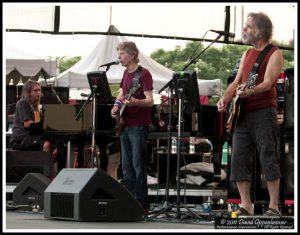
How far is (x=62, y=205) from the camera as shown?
782cm

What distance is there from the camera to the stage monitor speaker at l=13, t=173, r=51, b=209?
989cm

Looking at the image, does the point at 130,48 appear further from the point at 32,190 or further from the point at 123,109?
the point at 32,190

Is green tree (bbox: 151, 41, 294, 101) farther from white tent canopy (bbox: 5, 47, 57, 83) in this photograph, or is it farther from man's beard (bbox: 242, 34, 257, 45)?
man's beard (bbox: 242, 34, 257, 45)

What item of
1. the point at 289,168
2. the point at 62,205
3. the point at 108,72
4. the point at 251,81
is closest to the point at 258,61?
the point at 251,81

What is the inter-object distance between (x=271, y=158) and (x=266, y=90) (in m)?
0.62

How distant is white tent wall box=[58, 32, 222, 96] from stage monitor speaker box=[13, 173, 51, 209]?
714 cm

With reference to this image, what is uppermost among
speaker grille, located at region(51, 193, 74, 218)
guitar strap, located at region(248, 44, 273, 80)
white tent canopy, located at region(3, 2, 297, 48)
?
white tent canopy, located at region(3, 2, 297, 48)

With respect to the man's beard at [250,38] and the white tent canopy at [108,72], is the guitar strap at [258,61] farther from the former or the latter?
the white tent canopy at [108,72]

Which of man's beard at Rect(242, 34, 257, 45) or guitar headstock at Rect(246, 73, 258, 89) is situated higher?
man's beard at Rect(242, 34, 257, 45)

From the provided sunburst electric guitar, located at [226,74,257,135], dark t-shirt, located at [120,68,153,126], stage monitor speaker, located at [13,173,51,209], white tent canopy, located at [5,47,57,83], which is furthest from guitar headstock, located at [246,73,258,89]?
white tent canopy, located at [5,47,57,83]

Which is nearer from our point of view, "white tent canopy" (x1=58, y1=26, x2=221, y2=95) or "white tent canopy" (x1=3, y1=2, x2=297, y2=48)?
"white tent canopy" (x1=58, y1=26, x2=221, y2=95)

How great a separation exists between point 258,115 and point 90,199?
171 centimetres

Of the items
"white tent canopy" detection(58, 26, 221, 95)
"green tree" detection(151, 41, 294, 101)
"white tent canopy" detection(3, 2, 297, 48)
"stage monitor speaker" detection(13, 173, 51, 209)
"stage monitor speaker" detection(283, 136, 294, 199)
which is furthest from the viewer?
"green tree" detection(151, 41, 294, 101)

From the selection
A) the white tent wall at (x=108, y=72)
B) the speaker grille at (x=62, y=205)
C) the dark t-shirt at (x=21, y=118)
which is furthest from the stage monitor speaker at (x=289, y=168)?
the white tent wall at (x=108, y=72)
